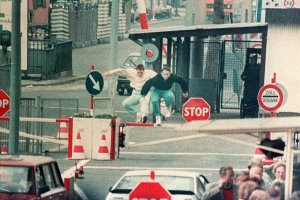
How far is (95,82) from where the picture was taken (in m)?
30.7

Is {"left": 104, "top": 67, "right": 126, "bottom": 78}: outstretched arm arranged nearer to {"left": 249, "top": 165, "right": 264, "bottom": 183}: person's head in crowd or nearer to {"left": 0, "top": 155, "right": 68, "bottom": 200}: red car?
{"left": 0, "top": 155, "right": 68, "bottom": 200}: red car

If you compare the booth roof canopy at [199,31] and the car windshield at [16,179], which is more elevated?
the booth roof canopy at [199,31]

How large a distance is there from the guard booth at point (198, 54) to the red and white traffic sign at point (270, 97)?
858 cm

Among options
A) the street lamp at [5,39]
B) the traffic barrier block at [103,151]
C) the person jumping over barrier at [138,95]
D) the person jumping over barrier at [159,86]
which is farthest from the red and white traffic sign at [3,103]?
the person jumping over barrier at [138,95]

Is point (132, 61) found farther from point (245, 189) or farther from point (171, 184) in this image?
point (245, 189)

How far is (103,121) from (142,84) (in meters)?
9.10

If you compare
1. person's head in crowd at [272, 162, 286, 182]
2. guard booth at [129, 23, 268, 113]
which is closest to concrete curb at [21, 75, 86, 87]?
guard booth at [129, 23, 268, 113]

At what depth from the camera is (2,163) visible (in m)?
19.0

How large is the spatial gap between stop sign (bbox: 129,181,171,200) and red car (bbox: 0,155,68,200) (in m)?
3.43

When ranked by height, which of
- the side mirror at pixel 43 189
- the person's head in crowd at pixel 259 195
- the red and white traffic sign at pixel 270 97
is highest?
the red and white traffic sign at pixel 270 97

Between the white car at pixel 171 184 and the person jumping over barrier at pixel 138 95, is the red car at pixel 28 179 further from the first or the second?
the person jumping over barrier at pixel 138 95

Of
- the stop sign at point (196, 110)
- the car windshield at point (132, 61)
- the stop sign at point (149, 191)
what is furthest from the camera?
the car windshield at point (132, 61)

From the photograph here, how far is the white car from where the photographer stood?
19.8 meters

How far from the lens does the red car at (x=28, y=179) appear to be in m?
18.5
